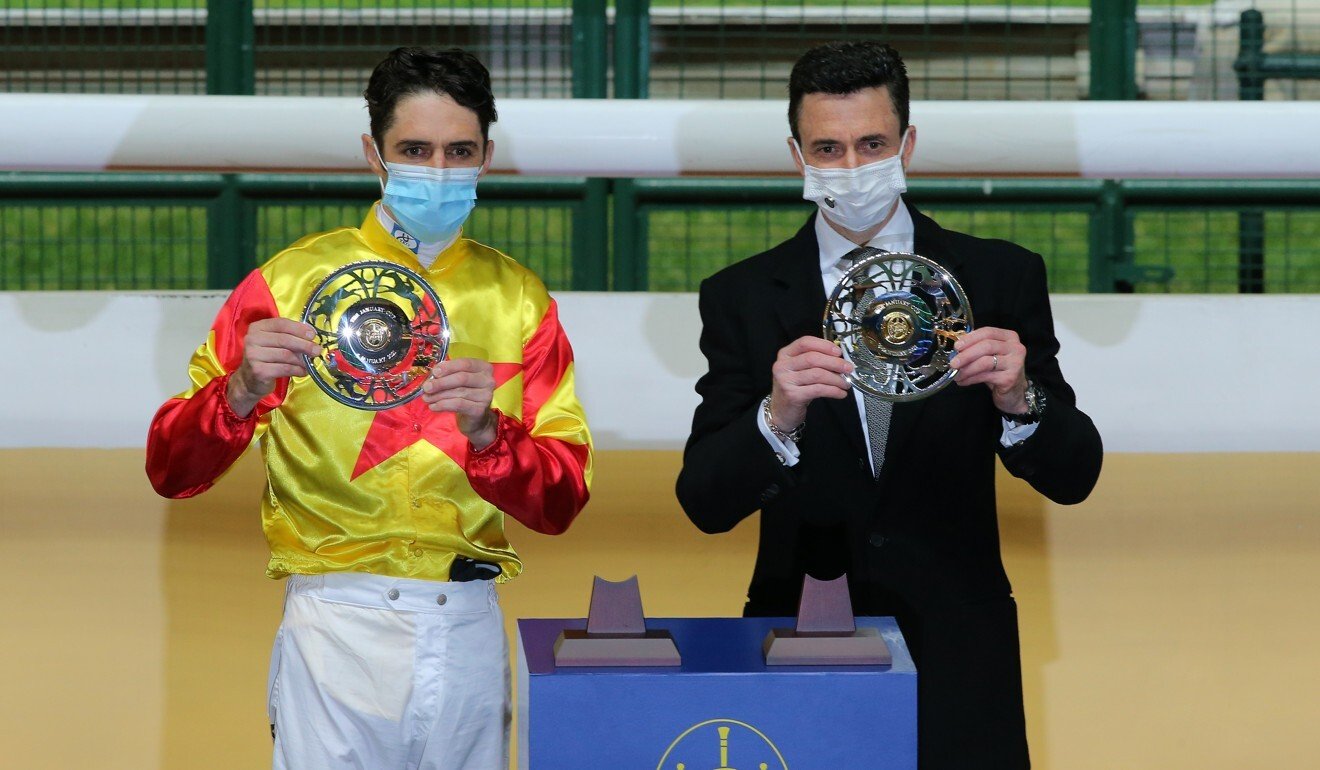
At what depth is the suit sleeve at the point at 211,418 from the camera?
2.39 metres

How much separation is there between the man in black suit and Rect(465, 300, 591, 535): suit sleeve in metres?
0.17

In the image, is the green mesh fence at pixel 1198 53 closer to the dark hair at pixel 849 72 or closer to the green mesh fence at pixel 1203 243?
the green mesh fence at pixel 1203 243

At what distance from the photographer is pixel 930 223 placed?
2680 mm

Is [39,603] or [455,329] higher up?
[455,329]

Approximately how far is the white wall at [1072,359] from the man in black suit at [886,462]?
0.82 meters

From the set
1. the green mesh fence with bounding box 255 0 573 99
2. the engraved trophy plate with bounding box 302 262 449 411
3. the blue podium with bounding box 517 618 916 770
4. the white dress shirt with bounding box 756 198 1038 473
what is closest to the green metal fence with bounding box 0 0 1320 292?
the green mesh fence with bounding box 255 0 573 99

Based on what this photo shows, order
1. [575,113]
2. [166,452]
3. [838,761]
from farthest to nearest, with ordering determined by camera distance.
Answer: [575,113], [166,452], [838,761]

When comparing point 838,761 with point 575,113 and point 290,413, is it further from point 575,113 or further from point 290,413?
point 575,113

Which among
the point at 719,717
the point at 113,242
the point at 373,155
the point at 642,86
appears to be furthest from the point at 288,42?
the point at 719,717

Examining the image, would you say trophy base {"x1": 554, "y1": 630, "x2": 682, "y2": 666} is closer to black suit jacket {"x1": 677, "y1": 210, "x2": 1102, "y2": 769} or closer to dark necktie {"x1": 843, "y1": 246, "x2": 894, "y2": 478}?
black suit jacket {"x1": 677, "y1": 210, "x2": 1102, "y2": 769}

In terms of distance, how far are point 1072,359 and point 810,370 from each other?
4.22 feet

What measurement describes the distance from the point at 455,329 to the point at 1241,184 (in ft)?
8.15

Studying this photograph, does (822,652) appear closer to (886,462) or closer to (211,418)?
(886,462)

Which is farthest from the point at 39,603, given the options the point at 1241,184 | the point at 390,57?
the point at 1241,184
